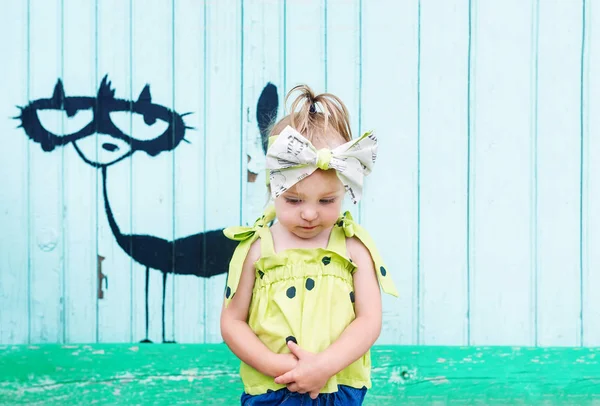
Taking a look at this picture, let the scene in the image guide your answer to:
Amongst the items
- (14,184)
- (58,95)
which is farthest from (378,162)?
(14,184)

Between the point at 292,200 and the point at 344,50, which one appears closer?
the point at 292,200

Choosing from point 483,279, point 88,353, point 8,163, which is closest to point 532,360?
point 483,279

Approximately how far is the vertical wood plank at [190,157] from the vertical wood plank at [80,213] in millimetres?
304

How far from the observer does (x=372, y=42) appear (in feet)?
9.42

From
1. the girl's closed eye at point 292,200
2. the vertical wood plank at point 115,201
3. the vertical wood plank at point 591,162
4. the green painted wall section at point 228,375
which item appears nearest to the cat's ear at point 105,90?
the vertical wood plank at point 115,201

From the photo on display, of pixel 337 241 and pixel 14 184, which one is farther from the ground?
pixel 14 184

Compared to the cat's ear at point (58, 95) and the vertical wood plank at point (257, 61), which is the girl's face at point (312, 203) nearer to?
the vertical wood plank at point (257, 61)

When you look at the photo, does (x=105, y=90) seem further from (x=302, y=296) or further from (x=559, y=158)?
(x=559, y=158)

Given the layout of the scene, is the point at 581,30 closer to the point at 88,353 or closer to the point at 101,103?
the point at 101,103

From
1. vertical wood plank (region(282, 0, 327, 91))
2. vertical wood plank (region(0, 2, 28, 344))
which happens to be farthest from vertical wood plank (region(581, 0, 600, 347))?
vertical wood plank (region(0, 2, 28, 344))

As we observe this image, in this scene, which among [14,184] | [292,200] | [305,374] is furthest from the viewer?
[14,184]

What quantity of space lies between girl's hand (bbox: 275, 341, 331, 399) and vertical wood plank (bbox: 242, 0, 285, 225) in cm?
101

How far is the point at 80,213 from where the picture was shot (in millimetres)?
2855

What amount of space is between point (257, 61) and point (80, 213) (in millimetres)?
844
